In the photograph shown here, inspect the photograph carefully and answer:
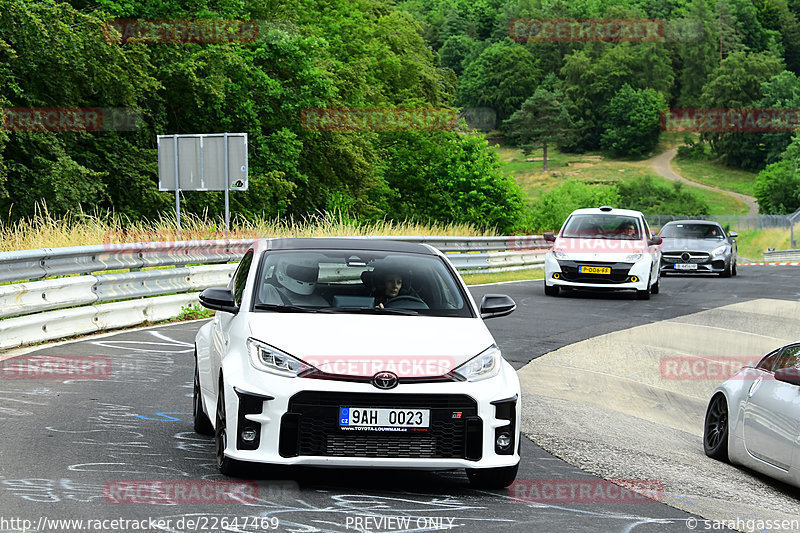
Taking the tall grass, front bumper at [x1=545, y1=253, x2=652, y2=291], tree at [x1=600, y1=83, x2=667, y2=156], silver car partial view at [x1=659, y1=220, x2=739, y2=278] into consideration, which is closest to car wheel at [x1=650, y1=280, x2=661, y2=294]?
front bumper at [x1=545, y1=253, x2=652, y2=291]

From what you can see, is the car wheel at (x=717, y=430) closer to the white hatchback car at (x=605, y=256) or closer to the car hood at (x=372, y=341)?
the car hood at (x=372, y=341)

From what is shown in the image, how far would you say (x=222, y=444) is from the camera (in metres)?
6.32

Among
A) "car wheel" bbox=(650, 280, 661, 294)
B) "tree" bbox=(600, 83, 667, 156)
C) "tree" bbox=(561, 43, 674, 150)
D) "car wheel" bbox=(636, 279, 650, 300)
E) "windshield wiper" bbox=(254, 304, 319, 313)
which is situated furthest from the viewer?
"tree" bbox=(561, 43, 674, 150)

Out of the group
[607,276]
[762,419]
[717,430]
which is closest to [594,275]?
[607,276]

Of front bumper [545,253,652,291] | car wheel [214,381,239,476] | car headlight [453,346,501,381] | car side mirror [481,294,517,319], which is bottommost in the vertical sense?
front bumper [545,253,652,291]

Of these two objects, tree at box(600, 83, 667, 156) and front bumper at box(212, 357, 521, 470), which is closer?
front bumper at box(212, 357, 521, 470)

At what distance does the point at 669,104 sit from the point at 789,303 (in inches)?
7297

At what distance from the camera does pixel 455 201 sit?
A: 6825 centimetres

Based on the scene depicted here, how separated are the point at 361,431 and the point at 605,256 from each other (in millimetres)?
16184

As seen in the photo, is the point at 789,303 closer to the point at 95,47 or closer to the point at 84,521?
the point at 84,521

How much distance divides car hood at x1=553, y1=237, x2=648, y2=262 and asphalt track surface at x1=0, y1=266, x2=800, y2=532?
40.3 feet

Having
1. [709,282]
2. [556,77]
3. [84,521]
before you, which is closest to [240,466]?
[84,521]

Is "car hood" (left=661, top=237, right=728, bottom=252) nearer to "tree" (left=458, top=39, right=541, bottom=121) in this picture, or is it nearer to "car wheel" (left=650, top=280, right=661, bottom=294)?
"car wheel" (left=650, top=280, right=661, bottom=294)

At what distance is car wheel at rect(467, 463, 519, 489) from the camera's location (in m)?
6.32
